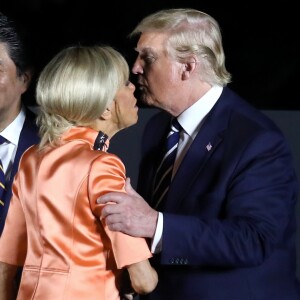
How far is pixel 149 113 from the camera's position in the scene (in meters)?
2.78

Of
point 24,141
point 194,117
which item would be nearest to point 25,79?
point 24,141

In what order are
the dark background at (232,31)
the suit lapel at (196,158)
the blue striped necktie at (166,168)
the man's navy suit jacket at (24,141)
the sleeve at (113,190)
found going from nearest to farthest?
the sleeve at (113,190) → the suit lapel at (196,158) → the blue striped necktie at (166,168) → the man's navy suit jacket at (24,141) → the dark background at (232,31)

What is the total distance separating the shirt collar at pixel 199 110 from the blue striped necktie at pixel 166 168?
42 millimetres

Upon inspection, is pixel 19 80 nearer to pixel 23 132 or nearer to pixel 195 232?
pixel 23 132

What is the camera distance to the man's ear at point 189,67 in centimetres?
207

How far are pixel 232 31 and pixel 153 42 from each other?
838 millimetres

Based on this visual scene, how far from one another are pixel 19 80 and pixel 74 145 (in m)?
0.62

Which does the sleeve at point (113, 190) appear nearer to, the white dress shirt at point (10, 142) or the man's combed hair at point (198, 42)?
the man's combed hair at point (198, 42)

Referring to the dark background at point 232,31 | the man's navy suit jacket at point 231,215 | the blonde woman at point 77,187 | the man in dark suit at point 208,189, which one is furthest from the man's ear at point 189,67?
the dark background at point 232,31

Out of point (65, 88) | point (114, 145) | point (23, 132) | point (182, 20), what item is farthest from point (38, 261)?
point (114, 145)

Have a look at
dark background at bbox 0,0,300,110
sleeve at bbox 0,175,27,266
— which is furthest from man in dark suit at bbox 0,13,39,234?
dark background at bbox 0,0,300,110

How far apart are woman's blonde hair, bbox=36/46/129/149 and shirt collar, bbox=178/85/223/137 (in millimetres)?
293

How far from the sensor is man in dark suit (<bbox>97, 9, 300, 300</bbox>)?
1.81 meters

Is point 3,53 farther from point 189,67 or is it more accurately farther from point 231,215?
point 231,215
